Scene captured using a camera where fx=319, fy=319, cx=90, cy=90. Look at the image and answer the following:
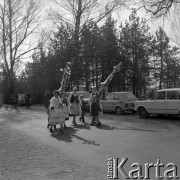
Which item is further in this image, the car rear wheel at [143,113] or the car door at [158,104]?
the car rear wheel at [143,113]

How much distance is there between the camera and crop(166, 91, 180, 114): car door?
54.4 ft

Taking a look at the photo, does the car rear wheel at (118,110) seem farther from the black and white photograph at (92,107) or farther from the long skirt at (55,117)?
the long skirt at (55,117)

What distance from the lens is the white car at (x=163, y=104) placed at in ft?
54.7

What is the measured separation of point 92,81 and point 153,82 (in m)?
8.93

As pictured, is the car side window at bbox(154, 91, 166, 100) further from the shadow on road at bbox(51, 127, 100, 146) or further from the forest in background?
the forest in background

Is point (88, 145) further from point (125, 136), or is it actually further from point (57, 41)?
point (57, 41)

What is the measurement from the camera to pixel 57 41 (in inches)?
1512

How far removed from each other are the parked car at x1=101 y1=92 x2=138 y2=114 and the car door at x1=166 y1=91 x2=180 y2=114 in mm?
4868

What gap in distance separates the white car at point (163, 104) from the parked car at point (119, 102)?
2.80m

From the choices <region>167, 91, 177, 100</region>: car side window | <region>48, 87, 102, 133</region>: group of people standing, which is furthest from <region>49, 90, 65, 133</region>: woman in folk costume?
<region>167, 91, 177, 100</region>: car side window

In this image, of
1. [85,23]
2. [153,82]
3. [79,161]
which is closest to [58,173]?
[79,161]

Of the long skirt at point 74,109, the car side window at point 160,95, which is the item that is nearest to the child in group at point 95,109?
the long skirt at point 74,109

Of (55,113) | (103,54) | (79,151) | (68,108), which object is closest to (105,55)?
(103,54)

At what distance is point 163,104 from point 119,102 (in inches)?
195
